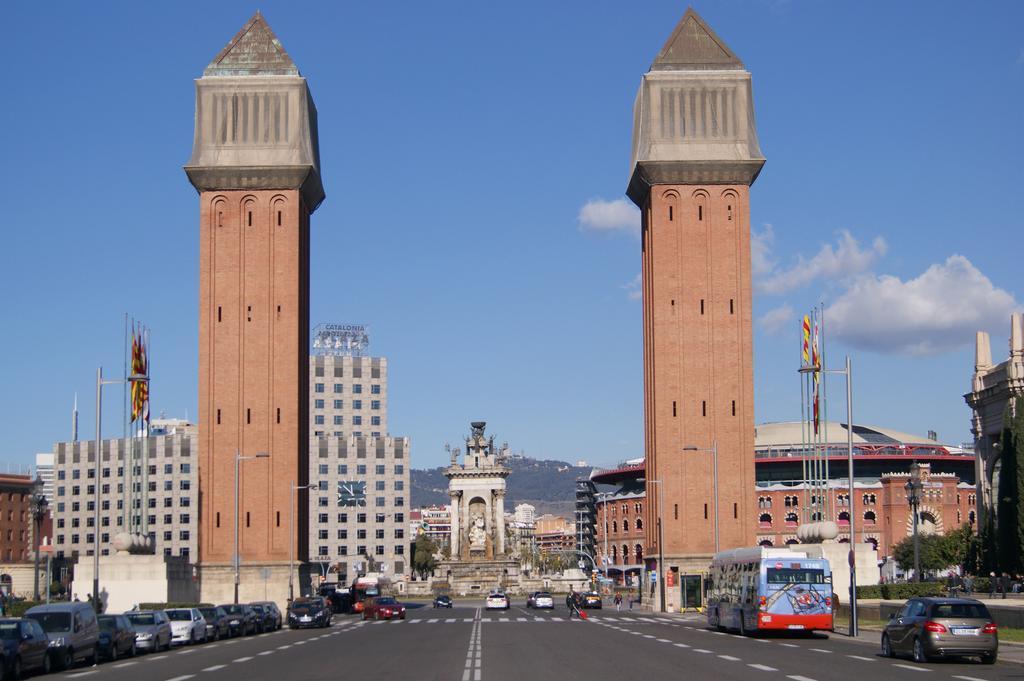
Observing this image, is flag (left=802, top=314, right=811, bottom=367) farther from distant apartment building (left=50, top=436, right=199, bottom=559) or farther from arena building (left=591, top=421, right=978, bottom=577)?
distant apartment building (left=50, top=436, right=199, bottom=559)

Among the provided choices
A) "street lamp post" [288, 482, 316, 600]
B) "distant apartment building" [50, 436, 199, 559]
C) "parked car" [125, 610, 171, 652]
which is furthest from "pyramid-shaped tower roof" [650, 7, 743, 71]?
"distant apartment building" [50, 436, 199, 559]

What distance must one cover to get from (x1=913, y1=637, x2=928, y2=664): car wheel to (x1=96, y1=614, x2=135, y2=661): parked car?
21294mm

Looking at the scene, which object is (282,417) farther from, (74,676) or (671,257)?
(74,676)

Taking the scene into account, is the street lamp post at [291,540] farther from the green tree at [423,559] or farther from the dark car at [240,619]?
the green tree at [423,559]

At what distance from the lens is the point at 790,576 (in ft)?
141

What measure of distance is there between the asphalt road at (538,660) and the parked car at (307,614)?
11334 mm

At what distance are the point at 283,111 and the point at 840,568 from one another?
4245 cm

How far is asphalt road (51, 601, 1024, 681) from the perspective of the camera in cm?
2731

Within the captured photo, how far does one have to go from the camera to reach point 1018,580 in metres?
72.7

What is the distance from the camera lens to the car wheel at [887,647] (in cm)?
3366

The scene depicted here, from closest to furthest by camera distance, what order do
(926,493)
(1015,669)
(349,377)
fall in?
1. (1015,669)
2. (926,493)
3. (349,377)

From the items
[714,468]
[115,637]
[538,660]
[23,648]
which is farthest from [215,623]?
[714,468]

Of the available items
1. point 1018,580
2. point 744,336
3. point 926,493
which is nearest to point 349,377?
point 926,493

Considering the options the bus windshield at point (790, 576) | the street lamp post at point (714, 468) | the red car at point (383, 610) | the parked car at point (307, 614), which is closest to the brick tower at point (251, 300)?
the red car at point (383, 610)
